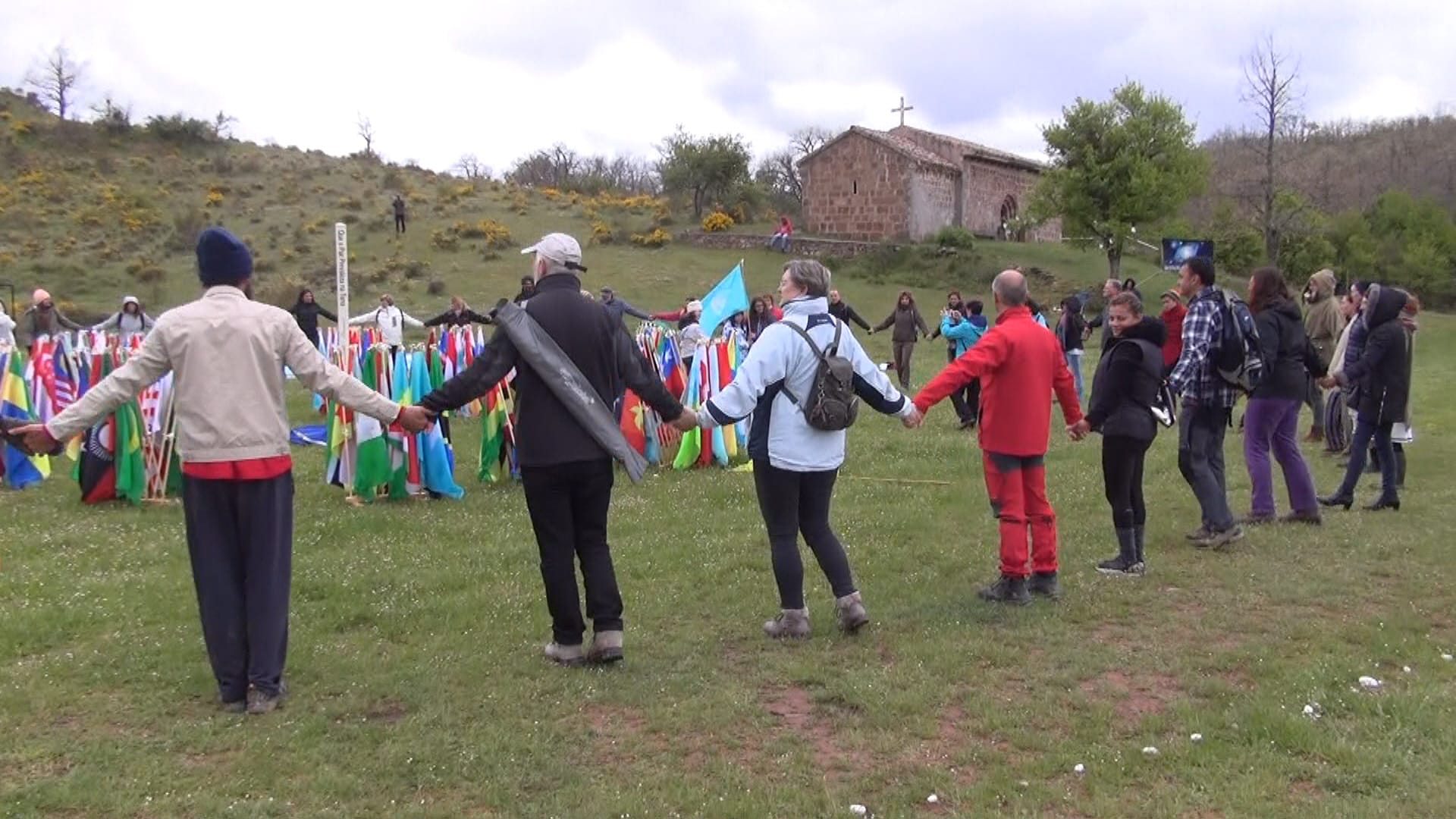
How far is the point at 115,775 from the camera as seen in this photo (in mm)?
4152

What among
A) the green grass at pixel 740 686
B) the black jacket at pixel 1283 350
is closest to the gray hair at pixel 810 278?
the green grass at pixel 740 686

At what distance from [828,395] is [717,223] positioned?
40.2 m

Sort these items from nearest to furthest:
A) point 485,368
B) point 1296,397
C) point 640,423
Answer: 1. point 485,368
2. point 1296,397
3. point 640,423

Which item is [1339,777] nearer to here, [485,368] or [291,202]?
[485,368]

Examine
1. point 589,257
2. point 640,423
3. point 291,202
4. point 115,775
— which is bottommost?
point 115,775

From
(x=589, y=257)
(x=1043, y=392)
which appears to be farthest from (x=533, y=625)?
(x=589, y=257)

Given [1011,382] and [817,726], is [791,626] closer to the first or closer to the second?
[817,726]

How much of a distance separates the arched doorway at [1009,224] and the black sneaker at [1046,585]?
4337 cm

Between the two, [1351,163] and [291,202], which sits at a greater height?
[1351,163]

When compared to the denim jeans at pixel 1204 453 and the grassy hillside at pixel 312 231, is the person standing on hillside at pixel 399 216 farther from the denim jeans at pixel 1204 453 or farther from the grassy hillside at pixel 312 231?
the denim jeans at pixel 1204 453

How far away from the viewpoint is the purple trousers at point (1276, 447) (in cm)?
820

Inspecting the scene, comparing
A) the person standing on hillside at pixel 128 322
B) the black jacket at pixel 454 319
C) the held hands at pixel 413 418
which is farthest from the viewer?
the black jacket at pixel 454 319

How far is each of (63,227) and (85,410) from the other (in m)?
43.3

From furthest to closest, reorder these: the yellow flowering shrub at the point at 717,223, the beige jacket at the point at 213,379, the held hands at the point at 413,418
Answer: the yellow flowering shrub at the point at 717,223 < the held hands at the point at 413,418 < the beige jacket at the point at 213,379
